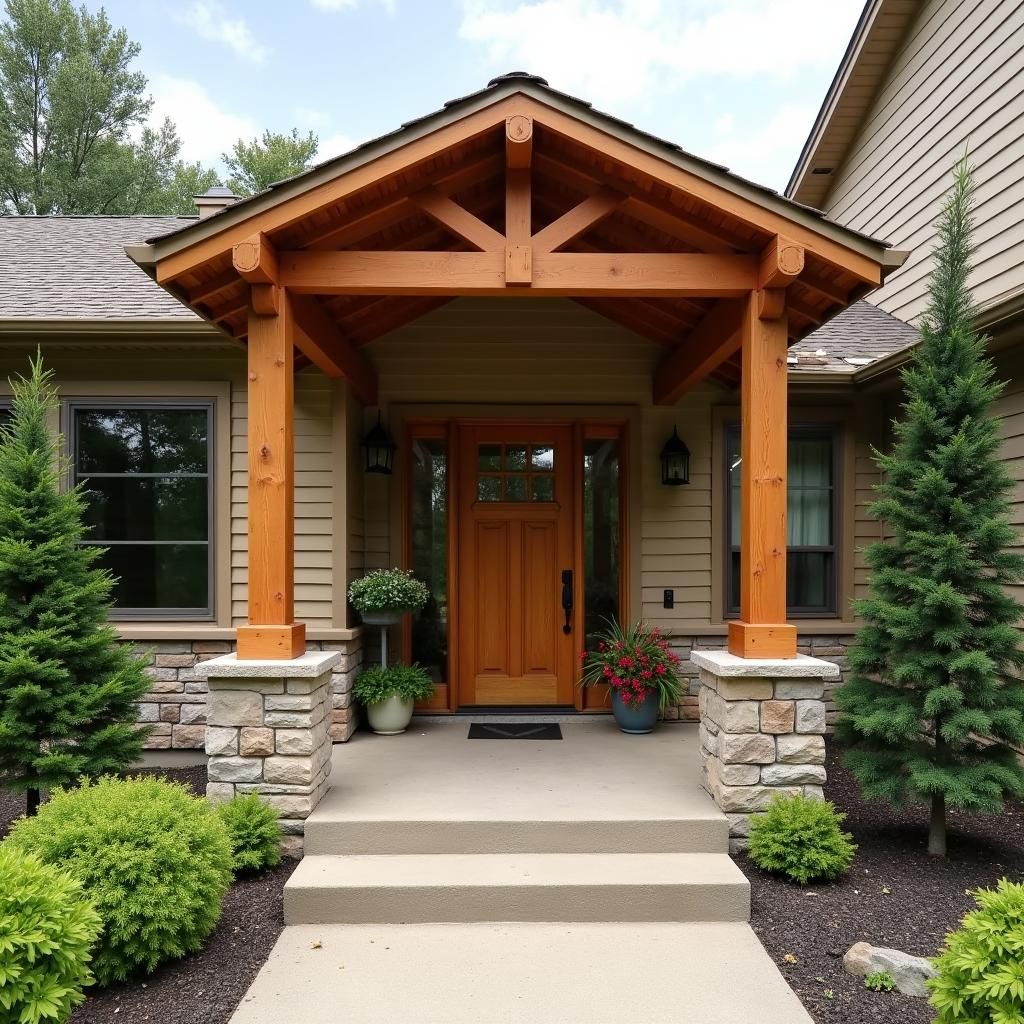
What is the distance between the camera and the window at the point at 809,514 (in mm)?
6004

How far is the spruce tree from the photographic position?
12.6 feet

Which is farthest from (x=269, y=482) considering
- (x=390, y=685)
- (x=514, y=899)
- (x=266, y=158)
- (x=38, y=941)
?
(x=266, y=158)

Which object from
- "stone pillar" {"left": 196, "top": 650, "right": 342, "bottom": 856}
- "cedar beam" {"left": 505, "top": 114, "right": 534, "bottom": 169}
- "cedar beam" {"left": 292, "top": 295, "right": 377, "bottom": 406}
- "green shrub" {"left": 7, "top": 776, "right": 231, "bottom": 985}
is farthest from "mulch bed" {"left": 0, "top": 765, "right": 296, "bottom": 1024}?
"cedar beam" {"left": 505, "top": 114, "right": 534, "bottom": 169}

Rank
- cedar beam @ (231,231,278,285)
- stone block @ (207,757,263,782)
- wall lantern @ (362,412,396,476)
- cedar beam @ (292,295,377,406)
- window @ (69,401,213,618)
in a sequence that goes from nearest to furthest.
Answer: cedar beam @ (231,231,278,285) → stone block @ (207,757,263,782) → cedar beam @ (292,295,377,406) → window @ (69,401,213,618) → wall lantern @ (362,412,396,476)

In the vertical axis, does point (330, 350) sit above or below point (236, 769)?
above

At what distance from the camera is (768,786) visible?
3.71 m

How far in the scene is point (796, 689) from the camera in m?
3.73

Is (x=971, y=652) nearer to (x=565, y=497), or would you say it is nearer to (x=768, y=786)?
(x=768, y=786)

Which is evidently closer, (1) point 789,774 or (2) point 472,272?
(1) point 789,774

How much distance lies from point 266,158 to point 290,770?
18.6 meters

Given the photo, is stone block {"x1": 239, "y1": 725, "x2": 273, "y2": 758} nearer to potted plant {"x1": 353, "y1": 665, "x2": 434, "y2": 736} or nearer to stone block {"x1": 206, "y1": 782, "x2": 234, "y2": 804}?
stone block {"x1": 206, "y1": 782, "x2": 234, "y2": 804}

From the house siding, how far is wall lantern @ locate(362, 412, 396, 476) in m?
4.02

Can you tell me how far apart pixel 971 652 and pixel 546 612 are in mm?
3056

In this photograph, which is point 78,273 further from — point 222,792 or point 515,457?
point 222,792
